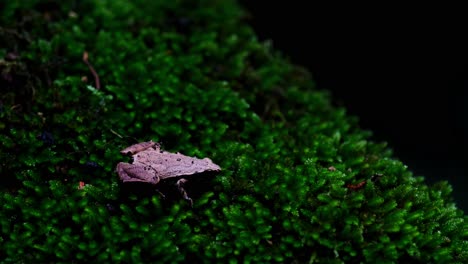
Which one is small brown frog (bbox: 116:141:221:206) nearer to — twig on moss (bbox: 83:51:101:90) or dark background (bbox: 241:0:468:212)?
twig on moss (bbox: 83:51:101:90)

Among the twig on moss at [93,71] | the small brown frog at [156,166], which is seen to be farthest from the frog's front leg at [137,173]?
the twig on moss at [93,71]

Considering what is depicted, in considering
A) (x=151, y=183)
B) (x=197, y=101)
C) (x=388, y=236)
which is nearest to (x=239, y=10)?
(x=197, y=101)

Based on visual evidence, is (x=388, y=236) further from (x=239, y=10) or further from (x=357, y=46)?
(x=357, y=46)

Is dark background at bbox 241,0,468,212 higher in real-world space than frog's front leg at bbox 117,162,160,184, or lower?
higher

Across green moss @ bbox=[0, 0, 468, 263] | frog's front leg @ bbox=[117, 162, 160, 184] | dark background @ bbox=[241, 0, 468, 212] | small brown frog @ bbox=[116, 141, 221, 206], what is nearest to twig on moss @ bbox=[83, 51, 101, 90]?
green moss @ bbox=[0, 0, 468, 263]

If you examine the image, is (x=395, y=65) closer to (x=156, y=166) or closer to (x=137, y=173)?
(x=156, y=166)

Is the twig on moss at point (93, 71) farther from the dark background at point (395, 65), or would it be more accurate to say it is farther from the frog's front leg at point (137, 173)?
the dark background at point (395, 65)

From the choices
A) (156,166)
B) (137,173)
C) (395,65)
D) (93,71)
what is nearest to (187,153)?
(156,166)
